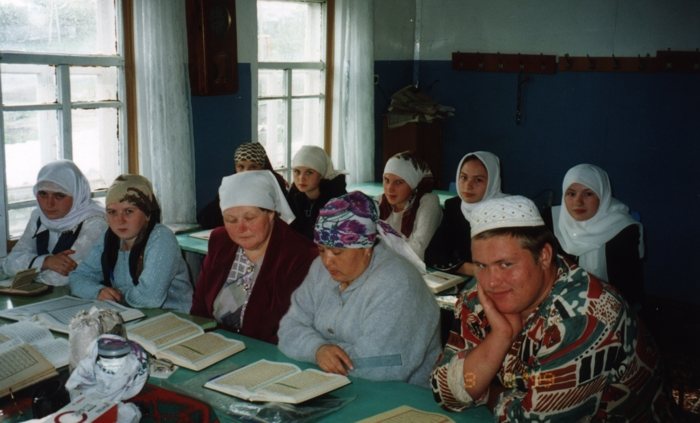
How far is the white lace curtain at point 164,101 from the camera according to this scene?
457 cm

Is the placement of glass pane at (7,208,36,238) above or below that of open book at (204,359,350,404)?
above

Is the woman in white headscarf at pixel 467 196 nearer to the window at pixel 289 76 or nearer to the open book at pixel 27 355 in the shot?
the window at pixel 289 76

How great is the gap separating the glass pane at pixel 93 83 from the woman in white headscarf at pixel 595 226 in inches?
118

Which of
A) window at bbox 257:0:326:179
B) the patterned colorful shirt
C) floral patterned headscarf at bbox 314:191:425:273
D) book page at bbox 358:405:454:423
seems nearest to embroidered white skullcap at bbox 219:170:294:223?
floral patterned headscarf at bbox 314:191:425:273

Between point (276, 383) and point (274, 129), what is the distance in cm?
404

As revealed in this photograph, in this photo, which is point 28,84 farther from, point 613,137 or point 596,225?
point 613,137

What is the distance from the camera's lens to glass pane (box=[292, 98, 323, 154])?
6.18 metres

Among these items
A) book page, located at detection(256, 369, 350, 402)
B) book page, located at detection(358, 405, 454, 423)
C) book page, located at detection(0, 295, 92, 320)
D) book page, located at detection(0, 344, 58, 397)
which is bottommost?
book page, located at detection(358, 405, 454, 423)

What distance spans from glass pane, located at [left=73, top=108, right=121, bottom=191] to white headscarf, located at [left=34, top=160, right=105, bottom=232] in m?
1.03

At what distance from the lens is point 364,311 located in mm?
2316

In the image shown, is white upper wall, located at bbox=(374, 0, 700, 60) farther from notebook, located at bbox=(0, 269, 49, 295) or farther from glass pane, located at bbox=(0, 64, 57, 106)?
notebook, located at bbox=(0, 269, 49, 295)

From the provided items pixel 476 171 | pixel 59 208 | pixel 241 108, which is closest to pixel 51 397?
pixel 59 208

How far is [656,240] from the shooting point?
5789mm

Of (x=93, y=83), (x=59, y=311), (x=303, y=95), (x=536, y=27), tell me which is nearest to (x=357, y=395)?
(x=59, y=311)
